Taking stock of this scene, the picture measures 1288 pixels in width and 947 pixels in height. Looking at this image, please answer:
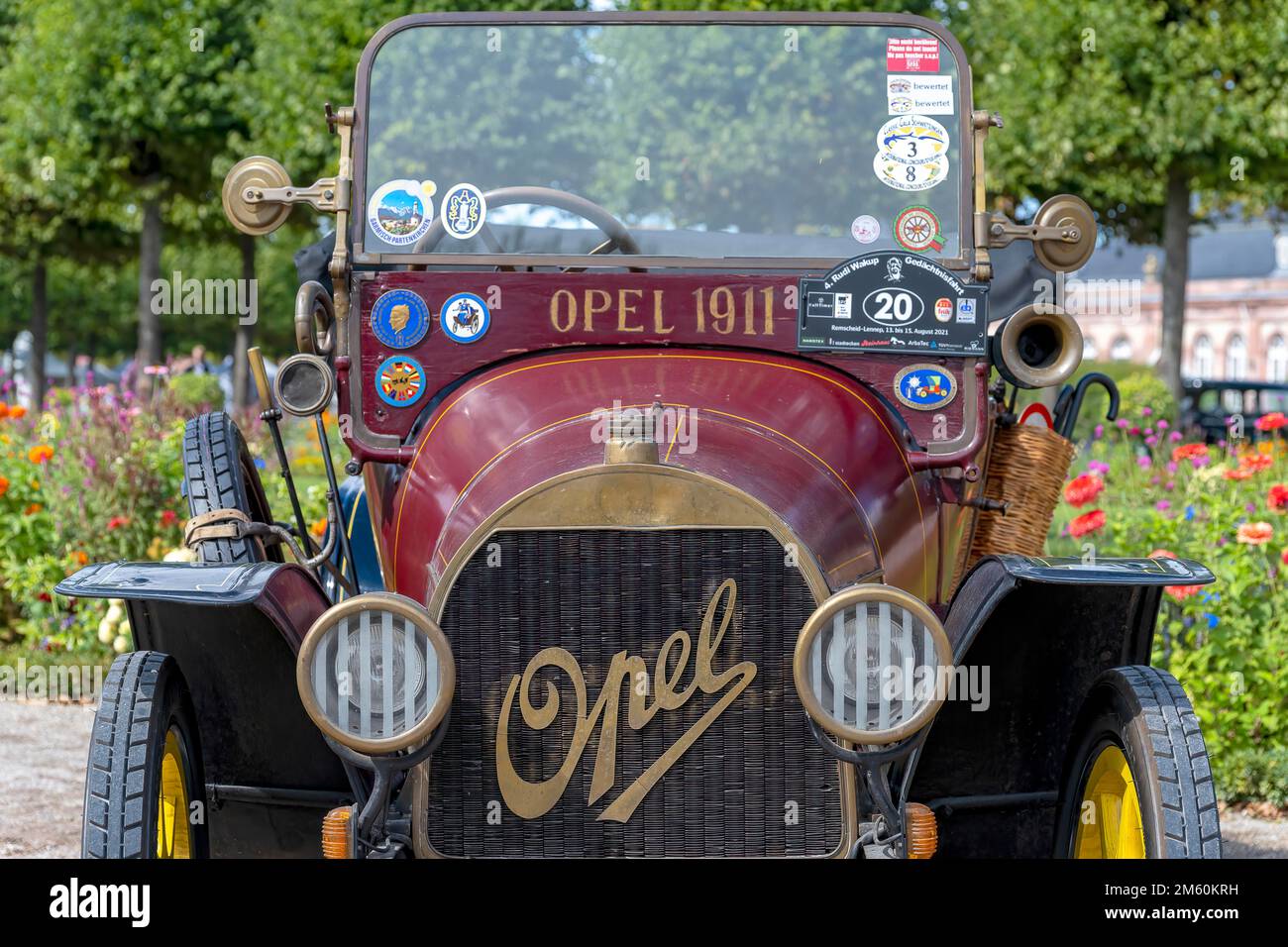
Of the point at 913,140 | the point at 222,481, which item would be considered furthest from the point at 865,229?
the point at 222,481

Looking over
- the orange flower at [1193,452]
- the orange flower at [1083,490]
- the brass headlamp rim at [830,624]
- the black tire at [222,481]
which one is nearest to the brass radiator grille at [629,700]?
the brass headlamp rim at [830,624]

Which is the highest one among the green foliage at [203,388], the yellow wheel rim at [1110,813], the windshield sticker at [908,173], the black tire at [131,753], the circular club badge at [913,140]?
the green foliage at [203,388]

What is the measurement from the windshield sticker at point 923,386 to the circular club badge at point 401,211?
1208 millimetres

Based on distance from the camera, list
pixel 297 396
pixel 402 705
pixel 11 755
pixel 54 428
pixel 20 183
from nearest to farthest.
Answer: pixel 402 705, pixel 297 396, pixel 11 755, pixel 54 428, pixel 20 183

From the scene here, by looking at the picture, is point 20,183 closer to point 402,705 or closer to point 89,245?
point 89,245

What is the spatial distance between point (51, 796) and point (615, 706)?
3.29 m

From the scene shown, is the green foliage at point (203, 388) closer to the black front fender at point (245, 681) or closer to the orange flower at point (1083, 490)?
the orange flower at point (1083, 490)

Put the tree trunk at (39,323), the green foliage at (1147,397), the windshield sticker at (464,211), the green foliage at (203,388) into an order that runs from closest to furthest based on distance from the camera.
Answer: the windshield sticker at (464,211) → the green foliage at (1147,397) → the green foliage at (203,388) → the tree trunk at (39,323)

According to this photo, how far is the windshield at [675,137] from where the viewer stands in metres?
3.79

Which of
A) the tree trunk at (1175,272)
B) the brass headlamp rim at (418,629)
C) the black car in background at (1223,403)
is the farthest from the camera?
the black car in background at (1223,403)
